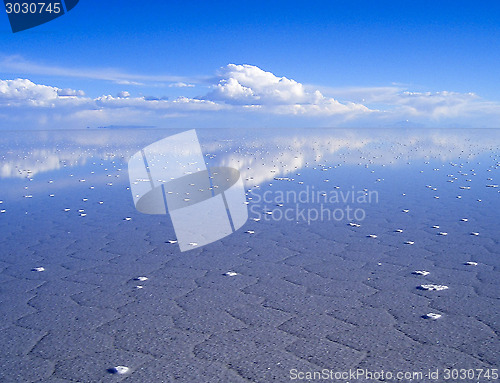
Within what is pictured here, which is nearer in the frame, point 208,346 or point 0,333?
point 208,346

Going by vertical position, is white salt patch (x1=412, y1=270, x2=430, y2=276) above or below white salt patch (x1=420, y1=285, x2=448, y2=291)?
below

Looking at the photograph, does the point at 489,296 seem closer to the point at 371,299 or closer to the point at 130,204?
the point at 371,299

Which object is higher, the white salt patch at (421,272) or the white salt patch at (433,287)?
the white salt patch at (433,287)

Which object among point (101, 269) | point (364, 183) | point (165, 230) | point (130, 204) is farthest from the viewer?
point (364, 183)

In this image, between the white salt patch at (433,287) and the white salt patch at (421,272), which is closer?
the white salt patch at (433,287)

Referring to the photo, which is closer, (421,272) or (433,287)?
(433,287)

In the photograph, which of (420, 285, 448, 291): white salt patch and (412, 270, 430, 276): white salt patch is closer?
(420, 285, 448, 291): white salt patch

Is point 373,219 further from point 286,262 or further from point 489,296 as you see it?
point 489,296

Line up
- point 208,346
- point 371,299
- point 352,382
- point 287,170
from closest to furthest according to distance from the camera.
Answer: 1. point 352,382
2. point 208,346
3. point 371,299
4. point 287,170

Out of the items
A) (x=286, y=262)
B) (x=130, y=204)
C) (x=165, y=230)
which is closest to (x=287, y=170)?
(x=130, y=204)

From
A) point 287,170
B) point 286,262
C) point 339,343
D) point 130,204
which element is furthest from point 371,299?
point 287,170
